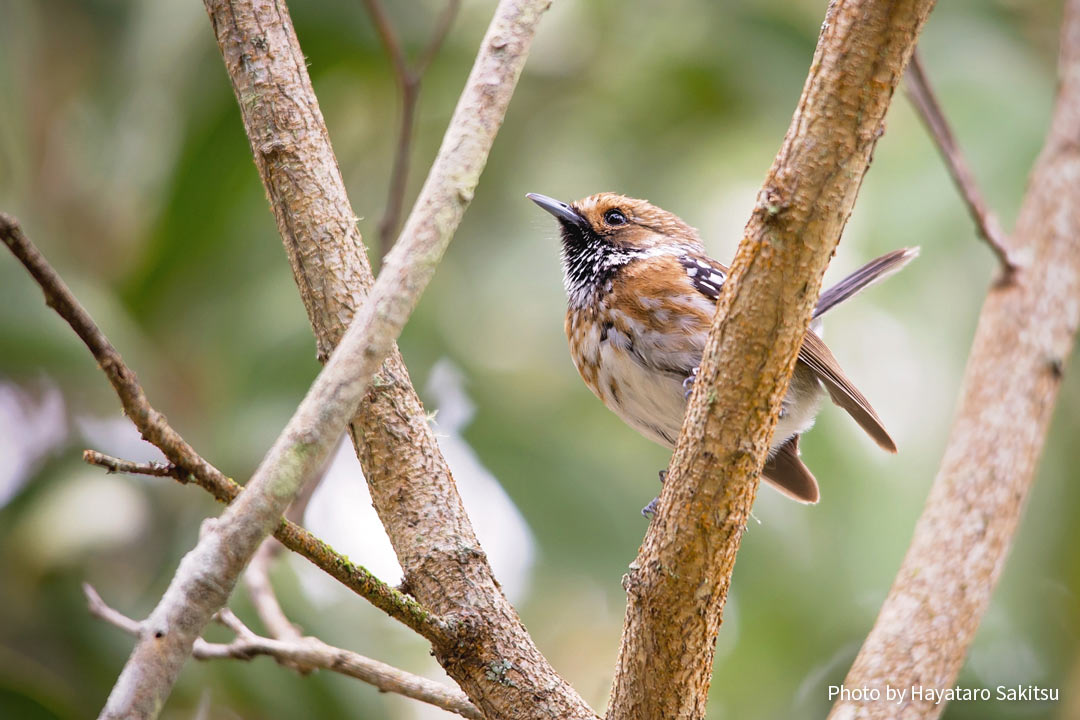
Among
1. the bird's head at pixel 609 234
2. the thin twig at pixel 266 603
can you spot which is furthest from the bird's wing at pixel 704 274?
the thin twig at pixel 266 603

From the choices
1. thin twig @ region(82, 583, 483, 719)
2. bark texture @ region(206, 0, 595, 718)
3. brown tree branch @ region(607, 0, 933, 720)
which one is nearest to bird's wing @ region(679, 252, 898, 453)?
brown tree branch @ region(607, 0, 933, 720)

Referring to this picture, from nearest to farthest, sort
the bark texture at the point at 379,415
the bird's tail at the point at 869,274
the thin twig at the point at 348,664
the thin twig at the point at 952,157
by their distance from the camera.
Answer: the bark texture at the point at 379,415 < the thin twig at the point at 348,664 < the thin twig at the point at 952,157 < the bird's tail at the point at 869,274

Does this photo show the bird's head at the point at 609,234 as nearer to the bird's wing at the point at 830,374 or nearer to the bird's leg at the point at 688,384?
the bird's wing at the point at 830,374

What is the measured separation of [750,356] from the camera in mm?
1987

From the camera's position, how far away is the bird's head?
3.92 m

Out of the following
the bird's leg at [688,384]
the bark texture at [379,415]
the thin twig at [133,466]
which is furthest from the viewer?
the bird's leg at [688,384]

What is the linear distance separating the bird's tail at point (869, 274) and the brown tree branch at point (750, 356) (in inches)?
75.1

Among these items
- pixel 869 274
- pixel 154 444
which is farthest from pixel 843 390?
pixel 154 444

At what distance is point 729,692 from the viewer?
464 centimetres

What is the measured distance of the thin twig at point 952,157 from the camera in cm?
368

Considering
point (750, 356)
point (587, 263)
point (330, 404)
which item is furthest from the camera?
point (587, 263)

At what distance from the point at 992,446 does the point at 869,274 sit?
0.78 metres

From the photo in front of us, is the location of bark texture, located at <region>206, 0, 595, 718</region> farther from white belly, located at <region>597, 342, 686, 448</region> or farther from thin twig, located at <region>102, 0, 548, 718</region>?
white belly, located at <region>597, 342, 686, 448</region>

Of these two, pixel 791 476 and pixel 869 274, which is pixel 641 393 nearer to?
pixel 791 476
